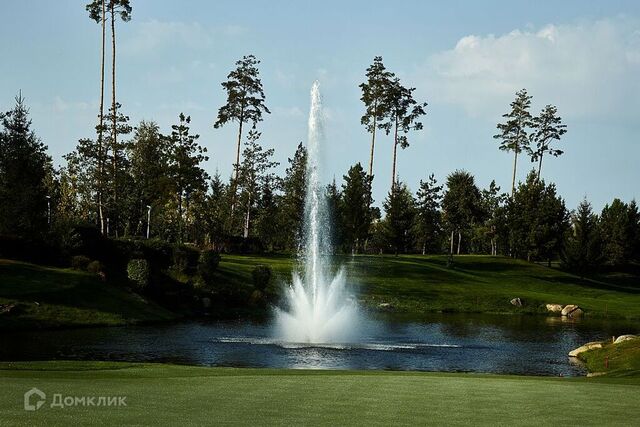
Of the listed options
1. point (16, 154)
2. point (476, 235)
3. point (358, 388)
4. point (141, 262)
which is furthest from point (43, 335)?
point (476, 235)

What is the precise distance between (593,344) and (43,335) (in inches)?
1228

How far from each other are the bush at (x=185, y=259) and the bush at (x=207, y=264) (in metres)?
1.18

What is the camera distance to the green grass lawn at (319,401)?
39.6 feet

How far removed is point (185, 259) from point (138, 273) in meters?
8.74

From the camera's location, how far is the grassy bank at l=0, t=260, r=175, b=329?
40969mm

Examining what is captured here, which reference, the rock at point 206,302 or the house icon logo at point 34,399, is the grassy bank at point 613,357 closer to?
the house icon logo at point 34,399

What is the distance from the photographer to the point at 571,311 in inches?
2653

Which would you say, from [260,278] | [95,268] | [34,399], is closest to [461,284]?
[260,278]

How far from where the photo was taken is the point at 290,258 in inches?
3386

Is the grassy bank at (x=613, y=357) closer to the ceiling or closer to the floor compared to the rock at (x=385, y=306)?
closer to the ceiling

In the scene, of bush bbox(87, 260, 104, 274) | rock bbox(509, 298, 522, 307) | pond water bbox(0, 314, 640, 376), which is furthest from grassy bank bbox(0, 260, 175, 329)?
rock bbox(509, 298, 522, 307)

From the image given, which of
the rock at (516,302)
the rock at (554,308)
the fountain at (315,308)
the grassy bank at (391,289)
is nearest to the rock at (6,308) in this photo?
the grassy bank at (391,289)

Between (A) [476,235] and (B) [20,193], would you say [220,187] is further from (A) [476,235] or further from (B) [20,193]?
(B) [20,193]

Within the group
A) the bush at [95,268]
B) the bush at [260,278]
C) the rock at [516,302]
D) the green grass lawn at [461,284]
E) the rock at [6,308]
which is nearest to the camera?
the rock at [6,308]
